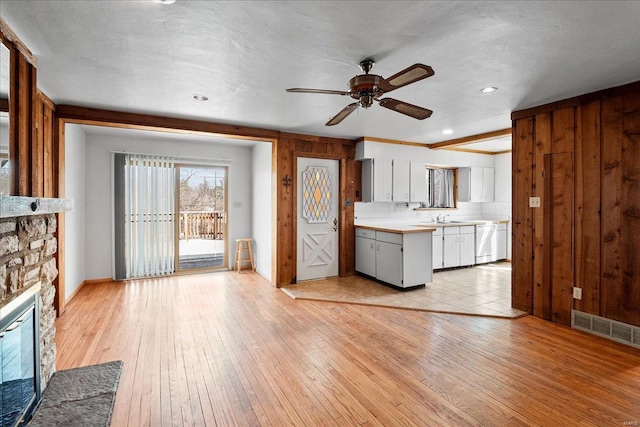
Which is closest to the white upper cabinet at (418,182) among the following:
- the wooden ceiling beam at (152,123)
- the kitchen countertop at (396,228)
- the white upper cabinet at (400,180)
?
the white upper cabinet at (400,180)


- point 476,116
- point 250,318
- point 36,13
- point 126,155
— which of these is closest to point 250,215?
point 126,155

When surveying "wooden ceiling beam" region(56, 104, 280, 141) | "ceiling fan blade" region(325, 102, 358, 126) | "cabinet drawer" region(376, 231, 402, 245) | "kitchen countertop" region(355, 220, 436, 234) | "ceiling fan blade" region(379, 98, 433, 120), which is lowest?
"cabinet drawer" region(376, 231, 402, 245)

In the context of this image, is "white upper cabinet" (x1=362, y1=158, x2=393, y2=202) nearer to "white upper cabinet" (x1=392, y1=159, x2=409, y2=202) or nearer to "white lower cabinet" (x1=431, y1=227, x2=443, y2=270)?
"white upper cabinet" (x1=392, y1=159, x2=409, y2=202)

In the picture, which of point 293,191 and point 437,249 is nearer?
point 293,191

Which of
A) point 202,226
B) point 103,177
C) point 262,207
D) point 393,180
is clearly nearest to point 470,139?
point 393,180

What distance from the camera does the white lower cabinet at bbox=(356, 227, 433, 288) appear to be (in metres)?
4.76

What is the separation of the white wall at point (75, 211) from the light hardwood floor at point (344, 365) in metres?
0.55

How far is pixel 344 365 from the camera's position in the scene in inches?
105

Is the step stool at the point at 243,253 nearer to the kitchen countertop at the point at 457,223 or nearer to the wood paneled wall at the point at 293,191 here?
the wood paneled wall at the point at 293,191

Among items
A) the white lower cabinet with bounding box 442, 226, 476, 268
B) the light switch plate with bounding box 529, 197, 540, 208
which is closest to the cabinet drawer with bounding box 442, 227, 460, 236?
the white lower cabinet with bounding box 442, 226, 476, 268

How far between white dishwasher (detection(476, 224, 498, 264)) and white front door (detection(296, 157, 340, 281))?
301cm

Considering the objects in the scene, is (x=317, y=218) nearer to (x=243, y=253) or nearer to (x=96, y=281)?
(x=243, y=253)

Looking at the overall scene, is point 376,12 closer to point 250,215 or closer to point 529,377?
point 529,377

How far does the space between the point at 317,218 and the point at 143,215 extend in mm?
2990
